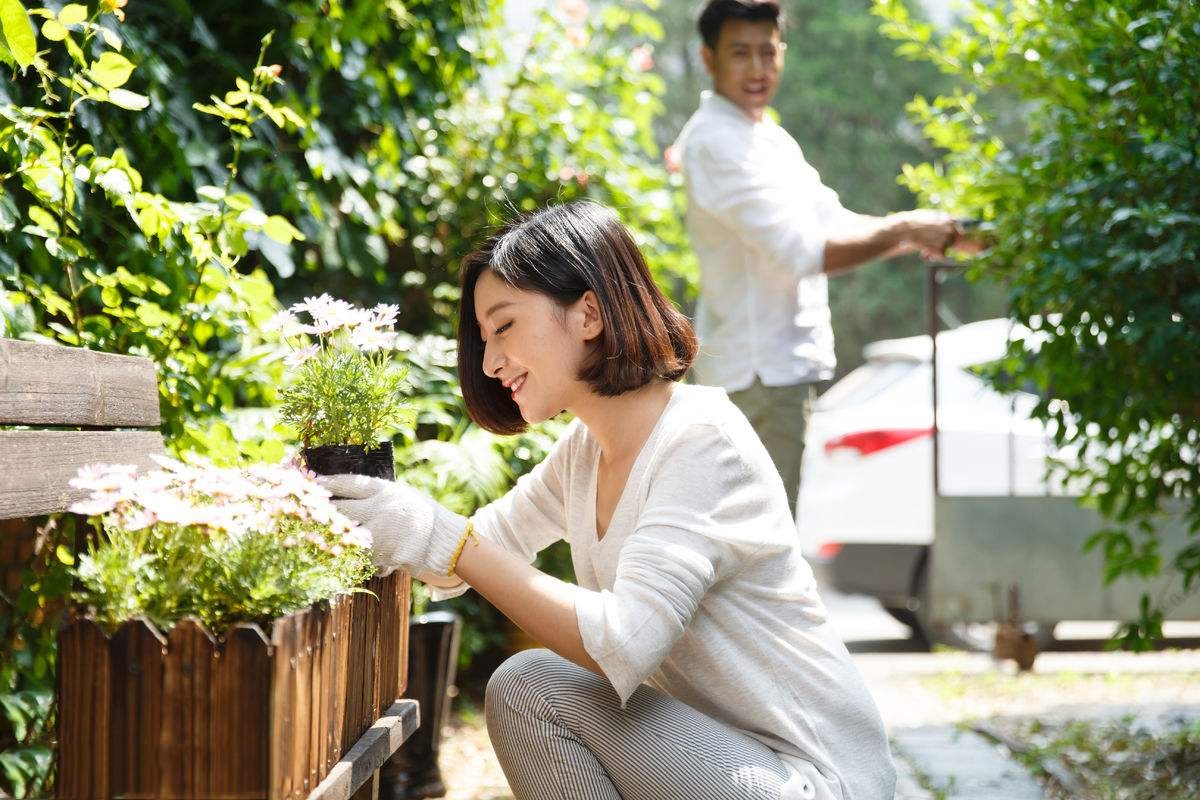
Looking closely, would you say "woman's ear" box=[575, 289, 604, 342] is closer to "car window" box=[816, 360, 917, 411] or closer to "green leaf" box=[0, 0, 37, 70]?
"green leaf" box=[0, 0, 37, 70]

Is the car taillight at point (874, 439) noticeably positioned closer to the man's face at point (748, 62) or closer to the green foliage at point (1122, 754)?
the green foliage at point (1122, 754)

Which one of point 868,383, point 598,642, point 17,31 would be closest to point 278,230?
point 17,31

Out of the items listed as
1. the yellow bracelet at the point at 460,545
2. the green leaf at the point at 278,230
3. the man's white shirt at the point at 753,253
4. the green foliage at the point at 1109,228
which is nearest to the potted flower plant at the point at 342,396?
the yellow bracelet at the point at 460,545

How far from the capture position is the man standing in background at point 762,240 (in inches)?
143

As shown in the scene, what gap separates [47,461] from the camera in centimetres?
192

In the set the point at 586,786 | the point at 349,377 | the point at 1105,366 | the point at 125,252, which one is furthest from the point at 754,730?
the point at 1105,366

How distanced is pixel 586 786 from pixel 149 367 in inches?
39.7

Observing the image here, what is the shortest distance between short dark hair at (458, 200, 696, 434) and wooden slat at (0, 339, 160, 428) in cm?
56

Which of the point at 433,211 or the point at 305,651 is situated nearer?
the point at 305,651

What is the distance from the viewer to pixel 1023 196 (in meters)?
3.68

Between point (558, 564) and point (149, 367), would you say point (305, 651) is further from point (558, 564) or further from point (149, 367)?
point (558, 564)

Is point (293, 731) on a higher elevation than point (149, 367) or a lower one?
lower

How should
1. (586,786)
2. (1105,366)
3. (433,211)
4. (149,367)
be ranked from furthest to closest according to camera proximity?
(433,211)
(1105,366)
(149,367)
(586,786)

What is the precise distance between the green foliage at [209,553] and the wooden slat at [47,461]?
0.99ft
